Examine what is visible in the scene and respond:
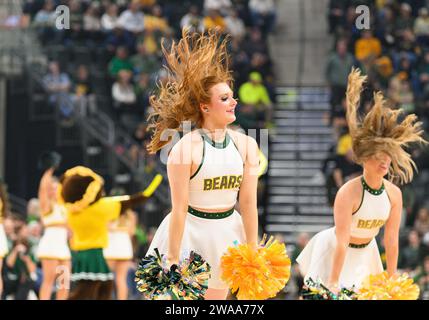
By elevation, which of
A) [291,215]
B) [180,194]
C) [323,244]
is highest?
[180,194]

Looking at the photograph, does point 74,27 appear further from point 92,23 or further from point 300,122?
point 300,122

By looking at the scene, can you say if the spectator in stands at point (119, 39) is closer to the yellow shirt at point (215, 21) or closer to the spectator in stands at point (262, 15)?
the yellow shirt at point (215, 21)

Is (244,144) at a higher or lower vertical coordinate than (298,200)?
higher

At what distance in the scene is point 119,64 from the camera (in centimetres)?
1741

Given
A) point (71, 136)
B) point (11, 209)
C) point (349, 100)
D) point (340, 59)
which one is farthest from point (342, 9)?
point (349, 100)

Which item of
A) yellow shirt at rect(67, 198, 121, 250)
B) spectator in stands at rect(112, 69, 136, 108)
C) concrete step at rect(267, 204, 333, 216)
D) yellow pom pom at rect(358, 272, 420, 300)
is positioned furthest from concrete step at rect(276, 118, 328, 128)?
yellow pom pom at rect(358, 272, 420, 300)

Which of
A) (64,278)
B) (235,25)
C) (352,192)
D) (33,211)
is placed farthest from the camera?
(235,25)

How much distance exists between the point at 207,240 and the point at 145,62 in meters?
9.55

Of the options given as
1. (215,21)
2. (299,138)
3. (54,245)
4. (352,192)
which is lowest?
(54,245)

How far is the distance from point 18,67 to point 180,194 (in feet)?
32.6

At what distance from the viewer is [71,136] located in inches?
A: 664

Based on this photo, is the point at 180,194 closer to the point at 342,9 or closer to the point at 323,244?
the point at 323,244

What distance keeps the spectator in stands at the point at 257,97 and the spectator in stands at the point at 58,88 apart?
94.0 inches

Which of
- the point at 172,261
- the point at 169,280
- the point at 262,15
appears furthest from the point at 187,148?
the point at 262,15
